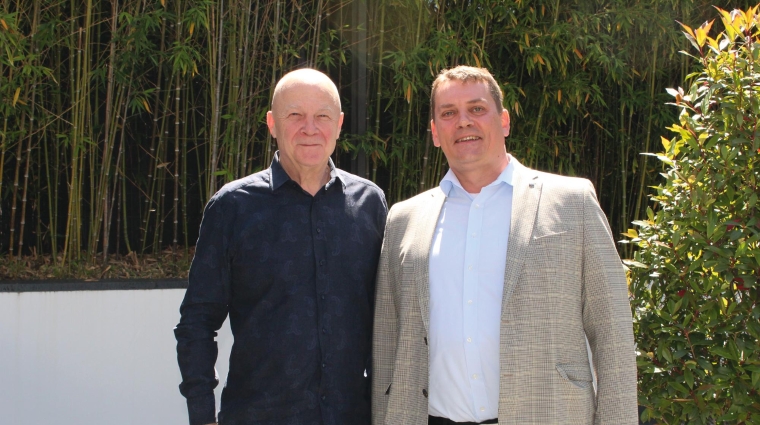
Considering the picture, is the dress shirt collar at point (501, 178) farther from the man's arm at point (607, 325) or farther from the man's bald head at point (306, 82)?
the man's bald head at point (306, 82)

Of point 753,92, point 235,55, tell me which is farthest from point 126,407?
point 753,92

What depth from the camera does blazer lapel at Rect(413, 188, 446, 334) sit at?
1836mm

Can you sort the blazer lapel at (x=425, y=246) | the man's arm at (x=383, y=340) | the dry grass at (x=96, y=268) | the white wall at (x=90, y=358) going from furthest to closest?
the dry grass at (x=96, y=268), the white wall at (x=90, y=358), the man's arm at (x=383, y=340), the blazer lapel at (x=425, y=246)

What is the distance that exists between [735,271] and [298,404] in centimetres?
127

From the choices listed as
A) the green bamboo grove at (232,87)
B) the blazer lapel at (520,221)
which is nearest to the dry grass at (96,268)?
the green bamboo grove at (232,87)

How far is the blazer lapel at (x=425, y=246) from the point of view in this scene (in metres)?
1.84

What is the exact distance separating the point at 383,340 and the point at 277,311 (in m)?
0.29

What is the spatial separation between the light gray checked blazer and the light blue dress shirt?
31 millimetres

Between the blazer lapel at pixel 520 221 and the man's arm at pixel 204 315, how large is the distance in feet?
2.29

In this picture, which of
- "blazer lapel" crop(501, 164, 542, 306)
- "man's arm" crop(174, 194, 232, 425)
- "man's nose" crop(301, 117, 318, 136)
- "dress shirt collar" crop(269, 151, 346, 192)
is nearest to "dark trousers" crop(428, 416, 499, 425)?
"blazer lapel" crop(501, 164, 542, 306)

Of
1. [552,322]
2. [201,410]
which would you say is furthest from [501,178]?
[201,410]

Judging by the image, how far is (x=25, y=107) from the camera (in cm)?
354

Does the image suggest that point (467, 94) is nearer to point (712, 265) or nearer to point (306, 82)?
point (306, 82)

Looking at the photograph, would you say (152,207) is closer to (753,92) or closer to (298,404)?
(298,404)
